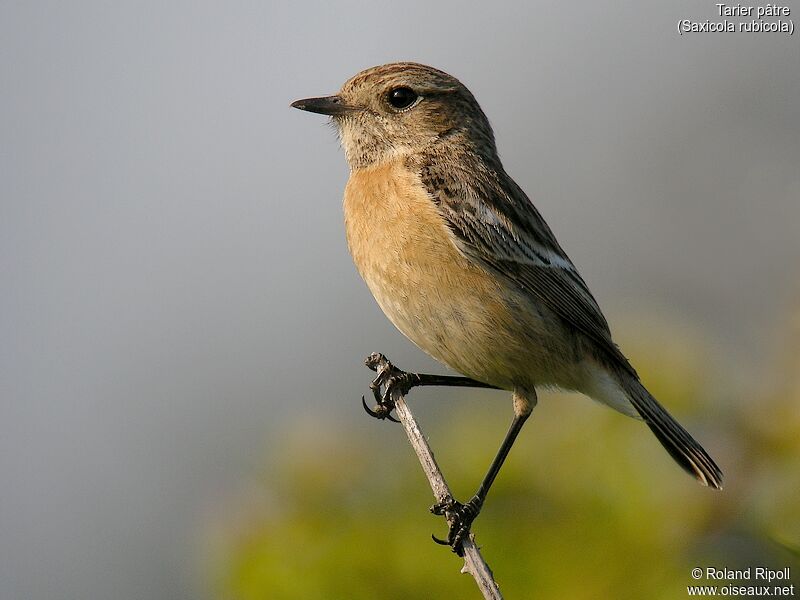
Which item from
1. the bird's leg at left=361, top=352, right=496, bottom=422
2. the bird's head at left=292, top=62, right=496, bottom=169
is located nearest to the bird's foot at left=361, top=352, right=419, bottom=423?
the bird's leg at left=361, top=352, right=496, bottom=422

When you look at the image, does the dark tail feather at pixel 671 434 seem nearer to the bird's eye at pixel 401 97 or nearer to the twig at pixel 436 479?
the twig at pixel 436 479

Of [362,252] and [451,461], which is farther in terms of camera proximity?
[362,252]

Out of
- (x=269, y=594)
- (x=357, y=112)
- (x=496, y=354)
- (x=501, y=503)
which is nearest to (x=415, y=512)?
(x=501, y=503)

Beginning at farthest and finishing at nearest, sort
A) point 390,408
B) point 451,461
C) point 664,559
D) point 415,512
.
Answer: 1. point 390,408
2. point 451,461
3. point 415,512
4. point 664,559

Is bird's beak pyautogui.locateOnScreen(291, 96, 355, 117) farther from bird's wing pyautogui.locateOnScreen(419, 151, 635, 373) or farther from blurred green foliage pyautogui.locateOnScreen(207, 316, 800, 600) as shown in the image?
blurred green foliage pyautogui.locateOnScreen(207, 316, 800, 600)

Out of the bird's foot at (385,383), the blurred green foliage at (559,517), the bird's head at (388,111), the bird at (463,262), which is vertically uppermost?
the bird's head at (388,111)

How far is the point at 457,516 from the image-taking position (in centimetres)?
404

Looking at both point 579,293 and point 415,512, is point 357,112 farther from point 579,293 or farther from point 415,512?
point 415,512

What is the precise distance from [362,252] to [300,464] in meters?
1.09

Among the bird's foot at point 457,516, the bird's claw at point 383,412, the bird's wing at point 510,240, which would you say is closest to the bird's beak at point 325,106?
the bird's wing at point 510,240

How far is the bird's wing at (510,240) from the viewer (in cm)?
478

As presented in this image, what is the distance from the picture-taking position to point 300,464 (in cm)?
413

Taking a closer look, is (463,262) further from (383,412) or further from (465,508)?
(465,508)

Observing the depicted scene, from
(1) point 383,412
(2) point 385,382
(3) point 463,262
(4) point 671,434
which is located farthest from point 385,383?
(4) point 671,434
